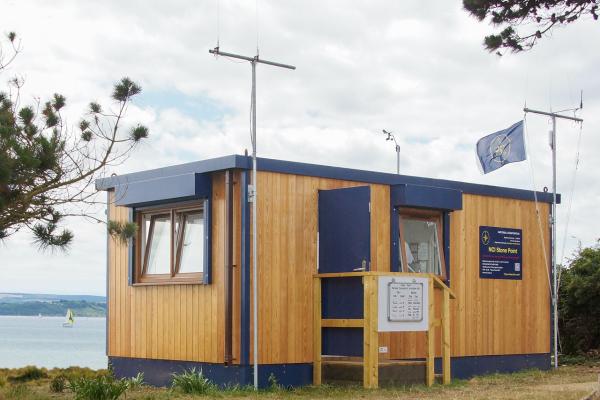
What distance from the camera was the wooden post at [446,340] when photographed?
14.7m

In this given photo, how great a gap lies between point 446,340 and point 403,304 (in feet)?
3.67

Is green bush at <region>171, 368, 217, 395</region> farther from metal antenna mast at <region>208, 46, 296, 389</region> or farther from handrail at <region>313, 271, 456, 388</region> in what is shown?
handrail at <region>313, 271, 456, 388</region>

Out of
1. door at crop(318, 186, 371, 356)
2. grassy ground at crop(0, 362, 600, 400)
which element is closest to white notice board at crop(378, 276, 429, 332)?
door at crop(318, 186, 371, 356)

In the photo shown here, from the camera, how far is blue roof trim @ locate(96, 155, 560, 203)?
14102 millimetres

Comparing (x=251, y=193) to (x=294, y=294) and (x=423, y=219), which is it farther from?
(x=423, y=219)

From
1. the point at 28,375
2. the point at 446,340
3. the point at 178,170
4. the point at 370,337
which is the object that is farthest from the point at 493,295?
the point at 28,375

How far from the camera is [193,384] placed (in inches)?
524

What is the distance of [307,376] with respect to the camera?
14414mm

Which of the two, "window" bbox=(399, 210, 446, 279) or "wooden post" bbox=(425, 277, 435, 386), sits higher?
"window" bbox=(399, 210, 446, 279)

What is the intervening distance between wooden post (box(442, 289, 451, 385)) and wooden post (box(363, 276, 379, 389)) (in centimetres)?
134

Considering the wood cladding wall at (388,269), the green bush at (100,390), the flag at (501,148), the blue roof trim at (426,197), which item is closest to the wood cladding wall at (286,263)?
the wood cladding wall at (388,269)

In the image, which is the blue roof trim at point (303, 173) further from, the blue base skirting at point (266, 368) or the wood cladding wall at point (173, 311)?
the blue base skirting at point (266, 368)

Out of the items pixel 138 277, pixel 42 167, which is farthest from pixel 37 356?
pixel 42 167

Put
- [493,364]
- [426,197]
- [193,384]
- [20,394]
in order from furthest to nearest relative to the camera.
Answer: [493,364], [426,197], [20,394], [193,384]
